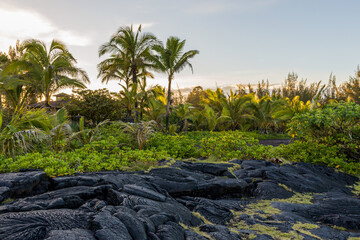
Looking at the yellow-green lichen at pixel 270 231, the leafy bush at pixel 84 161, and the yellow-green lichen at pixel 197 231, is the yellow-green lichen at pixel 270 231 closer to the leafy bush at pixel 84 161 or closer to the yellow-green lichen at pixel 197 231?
the yellow-green lichen at pixel 197 231

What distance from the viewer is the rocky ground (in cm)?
299

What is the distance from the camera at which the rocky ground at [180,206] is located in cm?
299

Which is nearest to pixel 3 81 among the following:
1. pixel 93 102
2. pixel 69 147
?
pixel 93 102

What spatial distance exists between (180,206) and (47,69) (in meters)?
15.4

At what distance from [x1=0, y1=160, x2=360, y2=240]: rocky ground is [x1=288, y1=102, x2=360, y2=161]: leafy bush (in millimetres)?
2076

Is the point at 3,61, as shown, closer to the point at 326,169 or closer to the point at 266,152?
the point at 266,152

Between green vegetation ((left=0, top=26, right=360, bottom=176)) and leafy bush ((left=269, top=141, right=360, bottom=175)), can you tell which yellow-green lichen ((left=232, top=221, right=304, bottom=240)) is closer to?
green vegetation ((left=0, top=26, right=360, bottom=176))

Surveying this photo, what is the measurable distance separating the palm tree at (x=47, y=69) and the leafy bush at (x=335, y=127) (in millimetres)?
14708

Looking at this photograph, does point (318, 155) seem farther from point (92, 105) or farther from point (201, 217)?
point (92, 105)

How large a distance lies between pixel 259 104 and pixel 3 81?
1770 centimetres

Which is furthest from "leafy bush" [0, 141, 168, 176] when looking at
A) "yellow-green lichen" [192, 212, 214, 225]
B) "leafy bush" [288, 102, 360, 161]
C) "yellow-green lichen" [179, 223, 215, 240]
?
"leafy bush" [288, 102, 360, 161]

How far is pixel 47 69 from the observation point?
16.1m

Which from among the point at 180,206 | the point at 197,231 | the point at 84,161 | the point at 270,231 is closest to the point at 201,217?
the point at 180,206

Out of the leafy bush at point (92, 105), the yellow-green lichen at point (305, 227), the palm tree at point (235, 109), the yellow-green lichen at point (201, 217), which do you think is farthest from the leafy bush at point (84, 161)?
the palm tree at point (235, 109)
